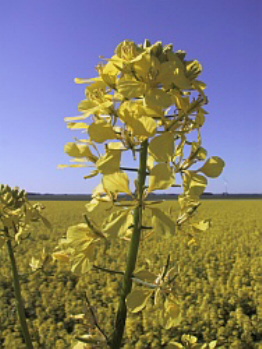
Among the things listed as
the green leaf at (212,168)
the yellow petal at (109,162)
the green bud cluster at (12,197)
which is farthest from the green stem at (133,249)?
the green bud cluster at (12,197)

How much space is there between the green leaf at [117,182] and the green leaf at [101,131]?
16cm

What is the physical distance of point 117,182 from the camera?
1.46 m

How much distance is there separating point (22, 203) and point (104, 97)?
1.55 m

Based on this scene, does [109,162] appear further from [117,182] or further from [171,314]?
[171,314]

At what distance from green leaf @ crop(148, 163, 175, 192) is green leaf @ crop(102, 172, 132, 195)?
0.11m

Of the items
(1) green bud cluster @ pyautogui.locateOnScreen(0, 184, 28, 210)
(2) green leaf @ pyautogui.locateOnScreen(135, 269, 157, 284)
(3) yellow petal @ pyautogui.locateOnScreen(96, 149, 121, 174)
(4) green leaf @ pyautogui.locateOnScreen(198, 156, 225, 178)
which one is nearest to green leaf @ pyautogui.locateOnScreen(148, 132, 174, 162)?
A: (3) yellow petal @ pyautogui.locateOnScreen(96, 149, 121, 174)

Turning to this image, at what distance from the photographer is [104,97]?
5.25 feet

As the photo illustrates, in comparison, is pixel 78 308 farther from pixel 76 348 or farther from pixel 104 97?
pixel 104 97

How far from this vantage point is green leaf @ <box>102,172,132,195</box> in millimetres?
1451

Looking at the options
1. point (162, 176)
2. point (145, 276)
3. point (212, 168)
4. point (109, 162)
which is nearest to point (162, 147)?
point (162, 176)

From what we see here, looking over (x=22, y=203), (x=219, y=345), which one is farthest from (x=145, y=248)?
(x=22, y=203)

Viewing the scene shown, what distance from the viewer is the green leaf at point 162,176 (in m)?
1.42

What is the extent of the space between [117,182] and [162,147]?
0.25 meters

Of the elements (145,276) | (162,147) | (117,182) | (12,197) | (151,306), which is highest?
(162,147)
